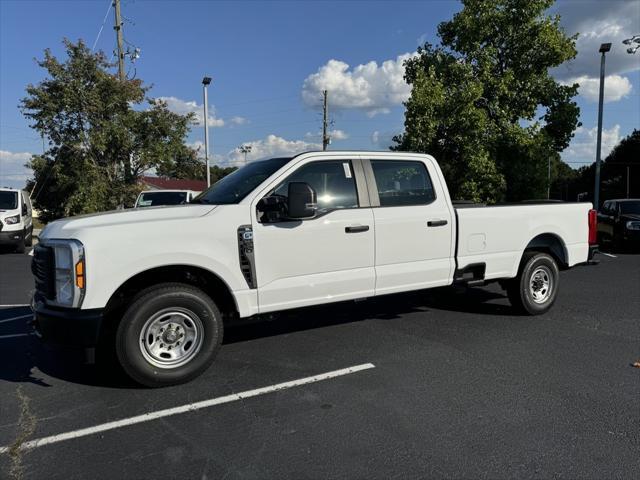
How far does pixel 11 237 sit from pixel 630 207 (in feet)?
59.9

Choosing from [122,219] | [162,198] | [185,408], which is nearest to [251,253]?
[122,219]

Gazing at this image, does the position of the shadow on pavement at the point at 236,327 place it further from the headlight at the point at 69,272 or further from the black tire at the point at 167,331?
the headlight at the point at 69,272

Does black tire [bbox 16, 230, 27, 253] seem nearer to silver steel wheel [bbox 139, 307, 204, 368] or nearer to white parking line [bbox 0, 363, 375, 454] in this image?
silver steel wheel [bbox 139, 307, 204, 368]

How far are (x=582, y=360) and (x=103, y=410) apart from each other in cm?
435

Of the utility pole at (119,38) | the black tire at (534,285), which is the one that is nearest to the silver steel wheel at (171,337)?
the black tire at (534,285)

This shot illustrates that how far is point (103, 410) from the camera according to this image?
387cm

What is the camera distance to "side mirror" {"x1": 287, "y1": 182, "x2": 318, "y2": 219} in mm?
4465

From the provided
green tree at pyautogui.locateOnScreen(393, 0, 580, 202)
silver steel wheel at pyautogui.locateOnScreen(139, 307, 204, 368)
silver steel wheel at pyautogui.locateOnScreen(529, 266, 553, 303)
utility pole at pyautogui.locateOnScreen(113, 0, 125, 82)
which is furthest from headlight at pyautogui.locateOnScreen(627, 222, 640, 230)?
utility pole at pyautogui.locateOnScreen(113, 0, 125, 82)

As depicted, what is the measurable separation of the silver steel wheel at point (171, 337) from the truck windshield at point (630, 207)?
15169 mm

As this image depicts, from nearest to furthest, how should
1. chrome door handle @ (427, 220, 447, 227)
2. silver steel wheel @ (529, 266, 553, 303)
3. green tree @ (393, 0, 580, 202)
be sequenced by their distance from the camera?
1. chrome door handle @ (427, 220, 447, 227)
2. silver steel wheel @ (529, 266, 553, 303)
3. green tree @ (393, 0, 580, 202)

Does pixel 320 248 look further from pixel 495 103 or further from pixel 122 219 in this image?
pixel 495 103

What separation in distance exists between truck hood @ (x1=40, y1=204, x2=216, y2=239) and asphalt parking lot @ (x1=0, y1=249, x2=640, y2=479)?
1342 mm

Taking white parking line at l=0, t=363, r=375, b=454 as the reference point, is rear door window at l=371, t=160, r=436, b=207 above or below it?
above

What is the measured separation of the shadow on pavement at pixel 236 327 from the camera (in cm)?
462
